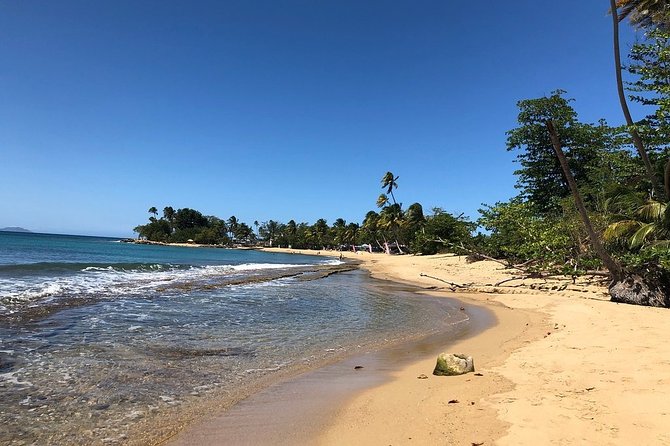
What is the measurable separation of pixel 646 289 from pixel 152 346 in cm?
1412

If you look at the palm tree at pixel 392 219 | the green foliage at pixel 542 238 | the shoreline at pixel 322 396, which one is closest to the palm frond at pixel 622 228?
the green foliage at pixel 542 238

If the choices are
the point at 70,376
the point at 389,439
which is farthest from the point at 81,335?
the point at 389,439

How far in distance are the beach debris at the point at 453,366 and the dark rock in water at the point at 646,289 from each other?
31.0ft

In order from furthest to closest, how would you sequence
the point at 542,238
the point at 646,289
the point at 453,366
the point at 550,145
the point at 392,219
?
the point at 392,219 < the point at 550,145 < the point at 542,238 < the point at 646,289 < the point at 453,366

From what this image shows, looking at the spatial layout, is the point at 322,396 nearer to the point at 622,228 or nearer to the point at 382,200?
the point at 622,228

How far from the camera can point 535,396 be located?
4910mm

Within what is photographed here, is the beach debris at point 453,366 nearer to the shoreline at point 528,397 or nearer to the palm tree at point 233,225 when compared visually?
the shoreline at point 528,397

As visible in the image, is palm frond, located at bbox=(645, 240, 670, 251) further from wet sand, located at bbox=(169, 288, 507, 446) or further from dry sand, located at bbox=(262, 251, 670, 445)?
wet sand, located at bbox=(169, 288, 507, 446)

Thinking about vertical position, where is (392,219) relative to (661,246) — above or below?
above

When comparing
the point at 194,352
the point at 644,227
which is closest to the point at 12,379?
the point at 194,352

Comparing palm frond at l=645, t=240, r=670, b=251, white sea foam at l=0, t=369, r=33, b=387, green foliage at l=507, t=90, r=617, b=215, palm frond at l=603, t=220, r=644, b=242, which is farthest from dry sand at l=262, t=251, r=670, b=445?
green foliage at l=507, t=90, r=617, b=215

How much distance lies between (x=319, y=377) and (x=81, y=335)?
18.9 feet

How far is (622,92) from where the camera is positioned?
14406mm

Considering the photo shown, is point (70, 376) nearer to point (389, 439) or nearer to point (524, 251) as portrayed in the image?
point (389, 439)
